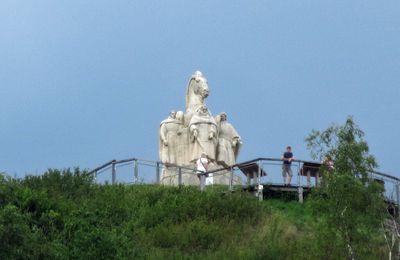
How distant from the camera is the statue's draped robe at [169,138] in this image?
197ft

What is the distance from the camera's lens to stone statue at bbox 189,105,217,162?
195ft

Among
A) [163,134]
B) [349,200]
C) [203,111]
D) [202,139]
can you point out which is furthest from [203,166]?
[349,200]

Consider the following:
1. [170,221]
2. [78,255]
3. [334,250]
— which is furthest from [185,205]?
[78,255]

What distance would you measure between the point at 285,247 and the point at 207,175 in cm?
878

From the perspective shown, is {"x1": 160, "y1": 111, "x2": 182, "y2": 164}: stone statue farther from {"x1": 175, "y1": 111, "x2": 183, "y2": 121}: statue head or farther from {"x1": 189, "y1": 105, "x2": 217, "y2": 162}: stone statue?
{"x1": 189, "y1": 105, "x2": 217, "y2": 162}: stone statue

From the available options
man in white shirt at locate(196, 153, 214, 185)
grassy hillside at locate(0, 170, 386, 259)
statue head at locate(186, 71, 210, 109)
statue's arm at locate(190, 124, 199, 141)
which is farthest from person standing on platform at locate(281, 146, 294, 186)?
statue head at locate(186, 71, 210, 109)

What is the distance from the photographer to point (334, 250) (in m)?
43.6

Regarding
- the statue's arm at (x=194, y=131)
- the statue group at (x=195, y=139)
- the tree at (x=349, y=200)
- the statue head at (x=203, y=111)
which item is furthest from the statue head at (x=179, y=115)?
the tree at (x=349, y=200)

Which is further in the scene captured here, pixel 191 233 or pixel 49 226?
pixel 191 233

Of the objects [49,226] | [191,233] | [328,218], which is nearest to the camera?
[328,218]

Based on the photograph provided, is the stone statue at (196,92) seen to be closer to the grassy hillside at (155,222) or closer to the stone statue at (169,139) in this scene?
the stone statue at (169,139)

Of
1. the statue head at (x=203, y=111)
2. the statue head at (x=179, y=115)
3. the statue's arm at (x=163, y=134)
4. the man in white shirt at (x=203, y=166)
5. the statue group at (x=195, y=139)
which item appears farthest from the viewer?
the statue head at (x=179, y=115)

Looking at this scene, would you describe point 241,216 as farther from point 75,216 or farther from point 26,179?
point 75,216

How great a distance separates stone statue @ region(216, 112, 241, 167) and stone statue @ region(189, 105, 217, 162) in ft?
1.11
